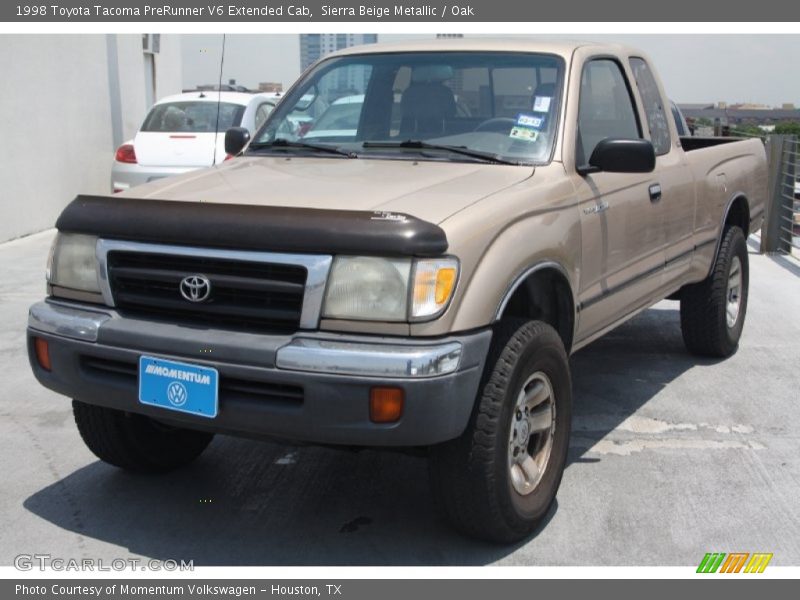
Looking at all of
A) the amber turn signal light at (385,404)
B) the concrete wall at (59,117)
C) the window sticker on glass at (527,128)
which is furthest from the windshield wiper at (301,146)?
the concrete wall at (59,117)

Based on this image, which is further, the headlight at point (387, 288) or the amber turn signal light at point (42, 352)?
the amber turn signal light at point (42, 352)

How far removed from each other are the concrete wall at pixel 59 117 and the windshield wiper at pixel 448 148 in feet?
24.9

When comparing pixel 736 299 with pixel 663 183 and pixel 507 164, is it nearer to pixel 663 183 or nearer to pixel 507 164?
pixel 663 183

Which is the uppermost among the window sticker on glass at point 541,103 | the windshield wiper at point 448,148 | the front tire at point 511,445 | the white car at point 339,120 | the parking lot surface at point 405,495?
the window sticker on glass at point 541,103

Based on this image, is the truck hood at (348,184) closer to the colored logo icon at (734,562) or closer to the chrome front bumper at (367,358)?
the chrome front bumper at (367,358)

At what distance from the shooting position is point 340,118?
488cm

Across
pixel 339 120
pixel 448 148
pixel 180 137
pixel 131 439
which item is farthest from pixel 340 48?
pixel 180 137

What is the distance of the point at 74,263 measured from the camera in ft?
12.2

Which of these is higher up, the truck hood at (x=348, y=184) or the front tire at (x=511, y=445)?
the truck hood at (x=348, y=184)

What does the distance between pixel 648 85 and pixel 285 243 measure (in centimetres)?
302

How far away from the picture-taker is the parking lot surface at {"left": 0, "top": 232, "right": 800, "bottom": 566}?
12.1 feet

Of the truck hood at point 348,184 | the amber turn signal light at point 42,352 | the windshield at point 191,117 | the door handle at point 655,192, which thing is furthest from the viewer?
the windshield at point 191,117

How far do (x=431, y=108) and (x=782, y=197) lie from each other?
24.2 ft

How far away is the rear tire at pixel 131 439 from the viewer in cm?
409
